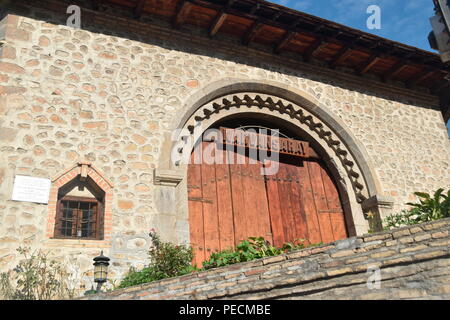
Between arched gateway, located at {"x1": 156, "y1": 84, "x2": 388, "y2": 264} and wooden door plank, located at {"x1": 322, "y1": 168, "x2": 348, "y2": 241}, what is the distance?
0.02 metres

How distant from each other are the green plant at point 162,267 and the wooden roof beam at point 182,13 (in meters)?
4.27

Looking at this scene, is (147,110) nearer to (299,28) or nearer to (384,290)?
(299,28)

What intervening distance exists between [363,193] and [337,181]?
2.04 feet

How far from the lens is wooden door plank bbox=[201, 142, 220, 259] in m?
7.75

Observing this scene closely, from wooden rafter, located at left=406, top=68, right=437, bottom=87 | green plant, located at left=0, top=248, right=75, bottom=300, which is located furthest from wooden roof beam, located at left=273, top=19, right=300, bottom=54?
green plant, located at left=0, top=248, right=75, bottom=300

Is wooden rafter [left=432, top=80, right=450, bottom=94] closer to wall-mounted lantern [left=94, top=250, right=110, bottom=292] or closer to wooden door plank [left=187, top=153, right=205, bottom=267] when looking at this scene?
wooden door plank [left=187, top=153, right=205, bottom=267]

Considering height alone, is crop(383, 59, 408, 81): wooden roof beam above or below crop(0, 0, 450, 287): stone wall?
above

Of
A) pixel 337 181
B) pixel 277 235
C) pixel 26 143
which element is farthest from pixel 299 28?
pixel 26 143

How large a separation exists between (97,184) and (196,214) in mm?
1910

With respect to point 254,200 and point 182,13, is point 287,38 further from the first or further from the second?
point 254,200

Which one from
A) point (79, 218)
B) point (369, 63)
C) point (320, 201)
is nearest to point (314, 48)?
point (369, 63)

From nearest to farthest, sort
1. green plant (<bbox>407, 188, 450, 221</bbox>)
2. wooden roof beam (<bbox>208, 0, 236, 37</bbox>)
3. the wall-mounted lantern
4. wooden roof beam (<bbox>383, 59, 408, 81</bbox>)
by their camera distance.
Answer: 1. the wall-mounted lantern
2. green plant (<bbox>407, 188, 450, 221</bbox>)
3. wooden roof beam (<bbox>208, 0, 236, 37</bbox>)
4. wooden roof beam (<bbox>383, 59, 408, 81</bbox>)
